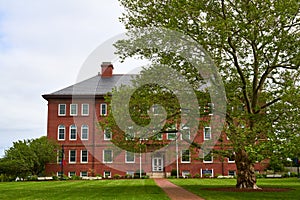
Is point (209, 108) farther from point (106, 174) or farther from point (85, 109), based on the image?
point (85, 109)

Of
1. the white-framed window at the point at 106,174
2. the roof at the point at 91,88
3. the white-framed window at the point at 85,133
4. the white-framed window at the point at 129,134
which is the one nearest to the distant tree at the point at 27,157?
the white-framed window at the point at 85,133

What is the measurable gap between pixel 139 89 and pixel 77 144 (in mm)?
30894

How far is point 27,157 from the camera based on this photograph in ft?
150

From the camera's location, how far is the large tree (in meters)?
20.7

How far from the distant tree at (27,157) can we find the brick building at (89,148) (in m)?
3.00

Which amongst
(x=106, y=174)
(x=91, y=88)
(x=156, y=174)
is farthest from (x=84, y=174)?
(x=91, y=88)

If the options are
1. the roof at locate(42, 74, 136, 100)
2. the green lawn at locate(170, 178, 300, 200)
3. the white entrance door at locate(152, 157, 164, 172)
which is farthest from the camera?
the roof at locate(42, 74, 136, 100)

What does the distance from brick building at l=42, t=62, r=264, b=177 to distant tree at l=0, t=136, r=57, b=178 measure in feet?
9.83

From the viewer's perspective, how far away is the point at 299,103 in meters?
21.5

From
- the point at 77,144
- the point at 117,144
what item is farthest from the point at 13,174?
the point at 117,144

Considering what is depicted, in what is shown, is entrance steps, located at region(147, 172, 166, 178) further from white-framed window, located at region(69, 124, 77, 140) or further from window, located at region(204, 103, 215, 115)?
window, located at region(204, 103, 215, 115)

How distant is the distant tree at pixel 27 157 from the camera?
45.1 metres

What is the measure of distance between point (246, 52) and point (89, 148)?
33348mm

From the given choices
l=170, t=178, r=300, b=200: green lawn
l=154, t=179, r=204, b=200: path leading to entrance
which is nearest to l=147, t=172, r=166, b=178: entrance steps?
l=170, t=178, r=300, b=200: green lawn
